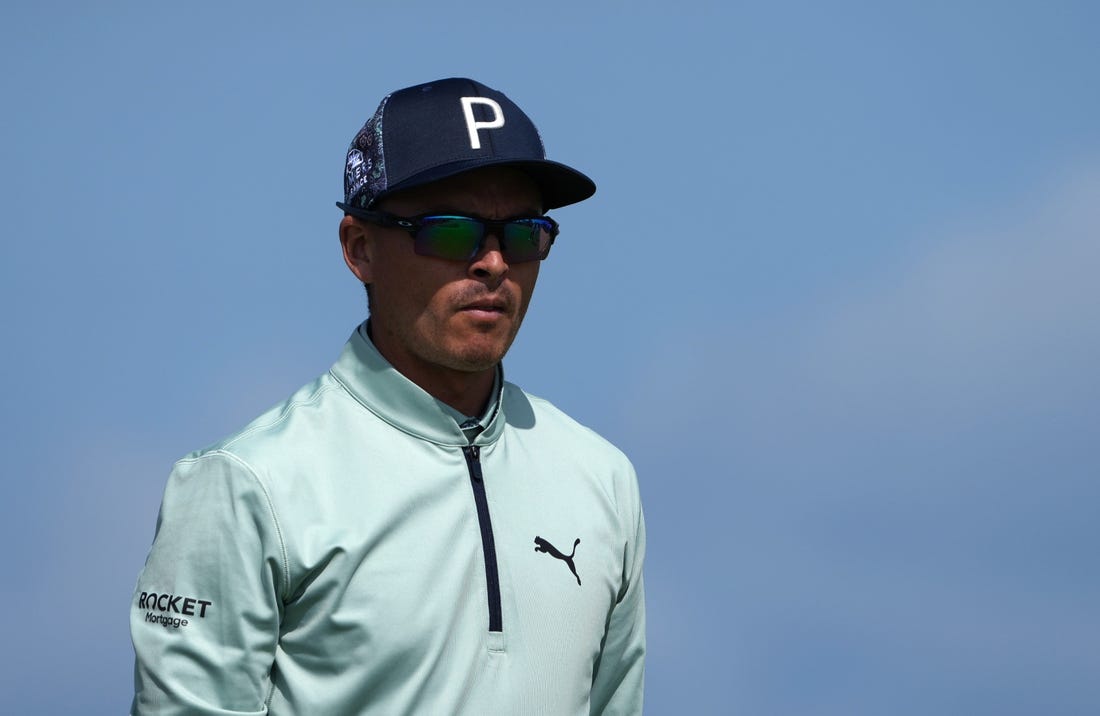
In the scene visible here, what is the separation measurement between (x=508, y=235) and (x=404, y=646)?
4.10ft

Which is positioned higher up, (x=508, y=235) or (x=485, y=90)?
(x=485, y=90)

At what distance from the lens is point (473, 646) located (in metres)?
4.34

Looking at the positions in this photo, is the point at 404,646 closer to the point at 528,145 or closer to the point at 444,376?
the point at 444,376

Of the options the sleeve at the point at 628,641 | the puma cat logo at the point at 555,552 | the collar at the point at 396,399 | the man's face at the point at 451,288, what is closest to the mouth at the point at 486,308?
the man's face at the point at 451,288

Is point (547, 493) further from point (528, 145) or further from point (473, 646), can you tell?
point (528, 145)

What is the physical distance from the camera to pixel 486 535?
448 centimetres

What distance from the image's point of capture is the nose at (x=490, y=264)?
4.45 metres

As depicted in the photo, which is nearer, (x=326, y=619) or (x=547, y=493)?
(x=326, y=619)

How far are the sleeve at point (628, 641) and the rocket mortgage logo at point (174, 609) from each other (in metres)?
1.47

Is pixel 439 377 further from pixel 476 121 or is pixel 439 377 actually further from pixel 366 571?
pixel 476 121

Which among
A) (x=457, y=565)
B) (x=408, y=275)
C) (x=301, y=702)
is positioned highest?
(x=408, y=275)

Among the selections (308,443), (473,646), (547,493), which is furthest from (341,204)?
(473,646)

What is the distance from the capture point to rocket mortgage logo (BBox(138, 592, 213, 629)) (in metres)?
4.21

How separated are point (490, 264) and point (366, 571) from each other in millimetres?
969
